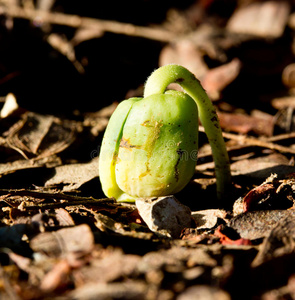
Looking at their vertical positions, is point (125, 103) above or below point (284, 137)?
above

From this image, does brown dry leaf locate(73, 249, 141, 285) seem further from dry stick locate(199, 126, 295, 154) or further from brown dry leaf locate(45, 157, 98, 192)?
dry stick locate(199, 126, 295, 154)

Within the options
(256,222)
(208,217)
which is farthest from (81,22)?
(256,222)

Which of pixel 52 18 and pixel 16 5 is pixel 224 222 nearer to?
pixel 52 18

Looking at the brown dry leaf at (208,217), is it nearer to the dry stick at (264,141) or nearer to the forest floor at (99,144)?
the forest floor at (99,144)

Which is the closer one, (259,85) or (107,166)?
(107,166)

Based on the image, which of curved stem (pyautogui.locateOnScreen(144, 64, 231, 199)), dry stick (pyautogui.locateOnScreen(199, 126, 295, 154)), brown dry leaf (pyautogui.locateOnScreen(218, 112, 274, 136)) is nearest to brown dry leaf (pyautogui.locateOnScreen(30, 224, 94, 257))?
curved stem (pyautogui.locateOnScreen(144, 64, 231, 199))

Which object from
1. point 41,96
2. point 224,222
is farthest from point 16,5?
point 224,222

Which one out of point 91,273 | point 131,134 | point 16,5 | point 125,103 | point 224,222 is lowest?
point 224,222
